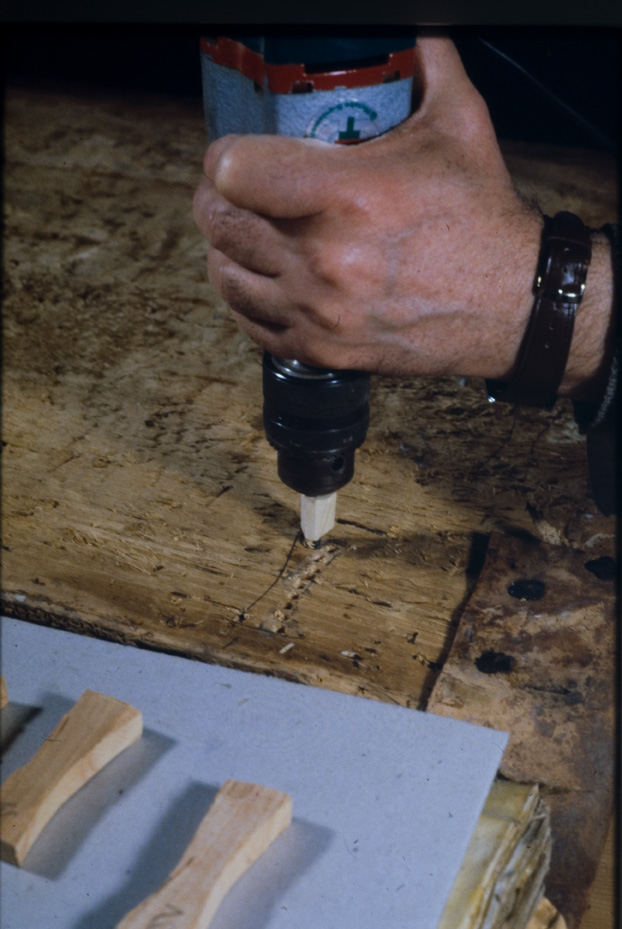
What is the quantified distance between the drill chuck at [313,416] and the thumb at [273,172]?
0.10m

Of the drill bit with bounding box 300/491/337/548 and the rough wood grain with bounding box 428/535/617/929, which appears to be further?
the drill bit with bounding box 300/491/337/548

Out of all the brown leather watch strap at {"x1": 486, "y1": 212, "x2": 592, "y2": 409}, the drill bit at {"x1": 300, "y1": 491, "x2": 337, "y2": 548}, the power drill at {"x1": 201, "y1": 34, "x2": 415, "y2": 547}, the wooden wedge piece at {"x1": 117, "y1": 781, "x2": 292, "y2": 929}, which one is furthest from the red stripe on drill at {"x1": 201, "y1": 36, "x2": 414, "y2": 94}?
the wooden wedge piece at {"x1": 117, "y1": 781, "x2": 292, "y2": 929}

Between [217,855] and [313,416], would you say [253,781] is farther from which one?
[313,416]

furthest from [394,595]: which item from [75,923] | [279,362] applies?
[75,923]

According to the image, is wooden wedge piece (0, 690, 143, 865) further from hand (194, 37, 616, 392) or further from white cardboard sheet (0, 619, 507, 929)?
hand (194, 37, 616, 392)

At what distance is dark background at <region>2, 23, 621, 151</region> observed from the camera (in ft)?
1.62

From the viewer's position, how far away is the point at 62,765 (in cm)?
51

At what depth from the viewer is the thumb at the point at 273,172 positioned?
549 mm

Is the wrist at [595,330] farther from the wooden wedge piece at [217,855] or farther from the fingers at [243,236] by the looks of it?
the wooden wedge piece at [217,855]

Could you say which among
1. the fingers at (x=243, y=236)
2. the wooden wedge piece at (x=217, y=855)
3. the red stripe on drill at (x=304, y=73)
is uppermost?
the red stripe on drill at (x=304, y=73)

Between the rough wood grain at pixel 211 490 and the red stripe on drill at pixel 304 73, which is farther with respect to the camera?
the rough wood grain at pixel 211 490

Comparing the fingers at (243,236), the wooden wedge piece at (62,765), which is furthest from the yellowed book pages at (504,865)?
the fingers at (243,236)

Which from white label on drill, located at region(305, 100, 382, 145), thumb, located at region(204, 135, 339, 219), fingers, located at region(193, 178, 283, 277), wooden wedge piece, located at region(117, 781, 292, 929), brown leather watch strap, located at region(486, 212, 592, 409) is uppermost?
white label on drill, located at region(305, 100, 382, 145)

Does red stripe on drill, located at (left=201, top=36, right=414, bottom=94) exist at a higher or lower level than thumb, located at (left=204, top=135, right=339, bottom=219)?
higher
